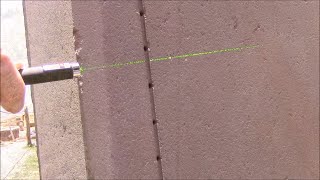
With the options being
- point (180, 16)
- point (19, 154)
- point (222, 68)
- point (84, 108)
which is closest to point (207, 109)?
point (222, 68)

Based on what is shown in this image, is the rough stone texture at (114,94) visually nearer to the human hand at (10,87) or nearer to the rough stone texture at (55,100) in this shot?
the rough stone texture at (55,100)

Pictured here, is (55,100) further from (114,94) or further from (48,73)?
(48,73)

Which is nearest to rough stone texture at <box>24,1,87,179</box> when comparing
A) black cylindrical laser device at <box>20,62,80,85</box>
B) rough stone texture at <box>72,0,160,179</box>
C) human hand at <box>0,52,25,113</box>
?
rough stone texture at <box>72,0,160,179</box>

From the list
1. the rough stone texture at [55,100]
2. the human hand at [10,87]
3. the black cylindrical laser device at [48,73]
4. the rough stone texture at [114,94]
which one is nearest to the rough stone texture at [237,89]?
the rough stone texture at [114,94]

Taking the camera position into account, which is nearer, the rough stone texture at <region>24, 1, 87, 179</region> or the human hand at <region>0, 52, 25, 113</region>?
the human hand at <region>0, 52, 25, 113</region>

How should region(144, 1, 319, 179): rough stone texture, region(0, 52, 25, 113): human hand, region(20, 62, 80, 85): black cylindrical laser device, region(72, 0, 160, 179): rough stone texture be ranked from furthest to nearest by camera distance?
1. region(144, 1, 319, 179): rough stone texture
2. region(72, 0, 160, 179): rough stone texture
3. region(20, 62, 80, 85): black cylindrical laser device
4. region(0, 52, 25, 113): human hand

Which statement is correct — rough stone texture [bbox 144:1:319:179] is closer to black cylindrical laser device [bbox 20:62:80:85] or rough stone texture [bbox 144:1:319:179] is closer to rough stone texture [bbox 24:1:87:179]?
rough stone texture [bbox 24:1:87:179]

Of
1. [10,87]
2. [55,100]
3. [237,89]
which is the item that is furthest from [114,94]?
[10,87]
